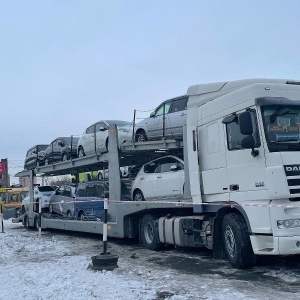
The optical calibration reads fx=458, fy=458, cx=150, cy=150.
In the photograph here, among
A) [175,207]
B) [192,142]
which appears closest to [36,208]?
[175,207]

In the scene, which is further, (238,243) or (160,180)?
(160,180)

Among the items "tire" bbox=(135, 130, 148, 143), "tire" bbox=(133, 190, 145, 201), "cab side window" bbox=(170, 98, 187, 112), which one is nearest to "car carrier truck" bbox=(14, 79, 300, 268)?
"tire" bbox=(133, 190, 145, 201)

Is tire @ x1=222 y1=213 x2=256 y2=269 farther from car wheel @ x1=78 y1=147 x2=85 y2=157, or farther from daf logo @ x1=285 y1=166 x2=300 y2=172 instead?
car wheel @ x1=78 y1=147 x2=85 y2=157

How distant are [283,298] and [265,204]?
1717 mm

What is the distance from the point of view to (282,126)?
771 cm

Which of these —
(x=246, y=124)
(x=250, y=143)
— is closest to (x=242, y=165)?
(x=250, y=143)

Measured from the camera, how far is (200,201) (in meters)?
9.45

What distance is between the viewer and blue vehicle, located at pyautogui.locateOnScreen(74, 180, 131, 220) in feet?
48.8

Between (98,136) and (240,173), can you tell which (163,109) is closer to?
(98,136)

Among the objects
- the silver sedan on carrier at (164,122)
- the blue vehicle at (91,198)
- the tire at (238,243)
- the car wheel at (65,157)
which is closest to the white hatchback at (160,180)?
the silver sedan on carrier at (164,122)

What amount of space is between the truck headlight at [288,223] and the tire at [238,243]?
2.99 ft

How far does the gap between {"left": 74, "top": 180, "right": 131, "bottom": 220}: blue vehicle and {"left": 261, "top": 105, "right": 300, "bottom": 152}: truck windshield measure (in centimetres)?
747

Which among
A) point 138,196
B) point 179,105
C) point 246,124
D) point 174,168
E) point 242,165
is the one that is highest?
point 179,105

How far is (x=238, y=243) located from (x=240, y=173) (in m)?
1.24
